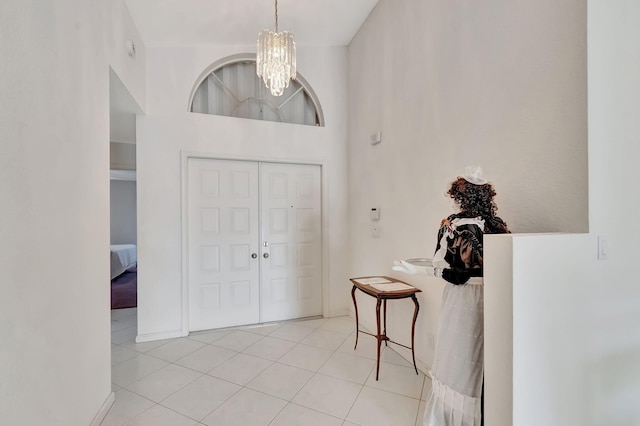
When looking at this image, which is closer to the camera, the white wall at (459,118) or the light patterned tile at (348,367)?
the white wall at (459,118)

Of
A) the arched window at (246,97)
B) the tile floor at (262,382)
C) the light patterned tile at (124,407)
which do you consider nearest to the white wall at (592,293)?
the tile floor at (262,382)

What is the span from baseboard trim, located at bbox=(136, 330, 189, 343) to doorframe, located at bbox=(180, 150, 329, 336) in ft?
0.21

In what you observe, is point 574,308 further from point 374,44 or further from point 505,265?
point 374,44

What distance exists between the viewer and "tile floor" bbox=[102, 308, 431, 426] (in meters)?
1.95

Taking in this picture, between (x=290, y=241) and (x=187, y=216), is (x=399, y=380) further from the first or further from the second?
(x=187, y=216)

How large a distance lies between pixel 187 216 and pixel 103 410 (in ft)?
6.37

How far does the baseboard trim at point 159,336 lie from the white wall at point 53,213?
1195 millimetres

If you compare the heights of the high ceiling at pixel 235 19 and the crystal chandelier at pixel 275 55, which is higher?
the high ceiling at pixel 235 19

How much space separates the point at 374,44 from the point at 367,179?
161 cm

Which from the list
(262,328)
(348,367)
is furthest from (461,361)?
(262,328)

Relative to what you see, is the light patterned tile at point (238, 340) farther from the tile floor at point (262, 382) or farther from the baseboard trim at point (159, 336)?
the baseboard trim at point (159, 336)

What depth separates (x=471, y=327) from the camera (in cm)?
151

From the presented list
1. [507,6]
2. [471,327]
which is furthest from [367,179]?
[471,327]

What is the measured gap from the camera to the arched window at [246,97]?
3.62 meters
